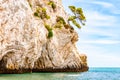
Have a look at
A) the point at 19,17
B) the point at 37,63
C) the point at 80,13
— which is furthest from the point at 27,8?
the point at 80,13

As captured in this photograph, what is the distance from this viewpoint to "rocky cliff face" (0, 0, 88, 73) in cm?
3581

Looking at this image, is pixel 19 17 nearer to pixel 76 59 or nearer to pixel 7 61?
pixel 7 61

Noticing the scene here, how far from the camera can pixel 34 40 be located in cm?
4197

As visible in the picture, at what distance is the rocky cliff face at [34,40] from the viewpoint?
35812 millimetres

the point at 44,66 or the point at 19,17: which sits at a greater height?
the point at 19,17

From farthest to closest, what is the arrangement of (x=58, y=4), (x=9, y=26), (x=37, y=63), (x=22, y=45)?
1. (x=58, y=4)
2. (x=37, y=63)
3. (x=22, y=45)
4. (x=9, y=26)

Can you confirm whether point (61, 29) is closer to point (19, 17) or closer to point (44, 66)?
point (44, 66)

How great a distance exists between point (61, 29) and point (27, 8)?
16.7 meters

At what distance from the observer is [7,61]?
39500 mm

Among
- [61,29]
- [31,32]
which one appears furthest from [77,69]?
[31,32]

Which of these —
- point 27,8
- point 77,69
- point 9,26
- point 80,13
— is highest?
point 80,13

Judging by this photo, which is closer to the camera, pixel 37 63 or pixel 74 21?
pixel 37 63

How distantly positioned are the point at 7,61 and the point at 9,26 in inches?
225

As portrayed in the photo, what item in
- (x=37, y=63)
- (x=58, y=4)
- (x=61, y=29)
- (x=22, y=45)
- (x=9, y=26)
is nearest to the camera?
(x=9, y=26)
